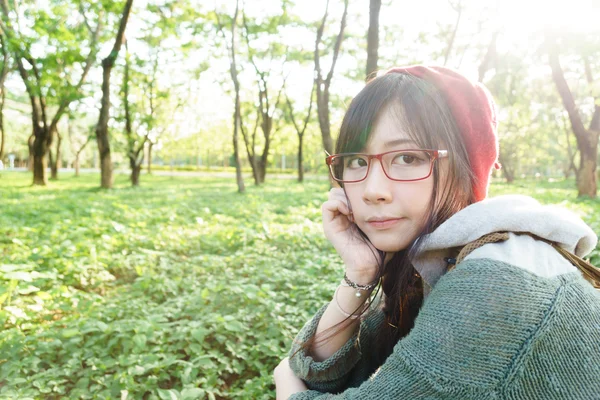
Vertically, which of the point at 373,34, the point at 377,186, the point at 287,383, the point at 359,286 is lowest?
the point at 287,383

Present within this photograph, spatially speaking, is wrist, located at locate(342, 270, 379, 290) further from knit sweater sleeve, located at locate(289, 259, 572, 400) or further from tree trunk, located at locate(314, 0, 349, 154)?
tree trunk, located at locate(314, 0, 349, 154)

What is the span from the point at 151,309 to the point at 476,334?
3.03 meters

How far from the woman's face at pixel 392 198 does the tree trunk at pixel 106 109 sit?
519 inches

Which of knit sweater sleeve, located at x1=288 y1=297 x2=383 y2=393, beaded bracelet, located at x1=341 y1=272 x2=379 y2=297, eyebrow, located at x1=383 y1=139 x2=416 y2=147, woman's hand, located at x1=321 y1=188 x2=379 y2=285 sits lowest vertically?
knit sweater sleeve, located at x1=288 y1=297 x2=383 y2=393

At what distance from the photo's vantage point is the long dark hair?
1310 mm

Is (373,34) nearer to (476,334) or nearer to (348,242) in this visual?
(348,242)

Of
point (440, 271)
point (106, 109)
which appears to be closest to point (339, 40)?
point (106, 109)

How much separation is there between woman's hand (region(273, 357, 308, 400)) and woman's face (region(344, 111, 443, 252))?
59 cm

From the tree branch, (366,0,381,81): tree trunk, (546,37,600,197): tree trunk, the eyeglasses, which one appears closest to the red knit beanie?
the eyeglasses

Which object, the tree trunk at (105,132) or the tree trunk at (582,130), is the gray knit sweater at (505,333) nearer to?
the tree trunk at (582,130)

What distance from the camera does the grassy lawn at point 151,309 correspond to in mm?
2557

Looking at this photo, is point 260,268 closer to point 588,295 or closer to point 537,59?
point 588,295

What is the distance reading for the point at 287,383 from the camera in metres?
1.65

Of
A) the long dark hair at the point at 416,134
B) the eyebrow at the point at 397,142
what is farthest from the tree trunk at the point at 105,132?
the eyebrow at the point at 397,142
